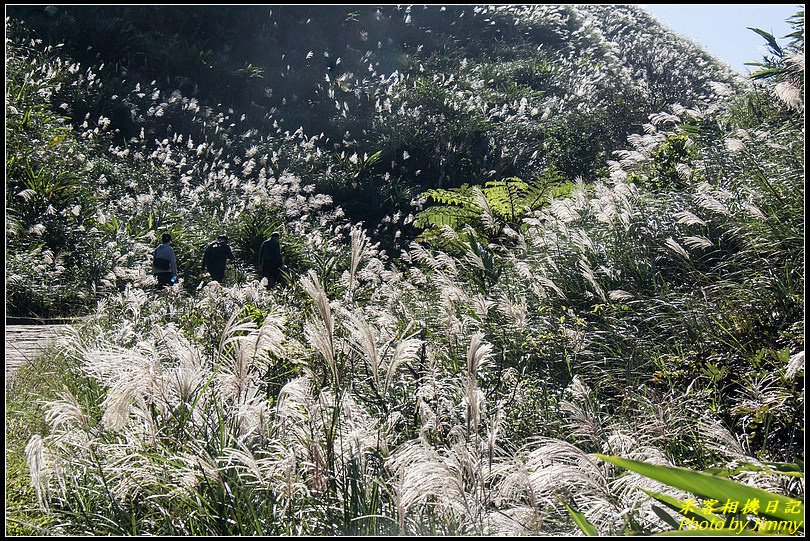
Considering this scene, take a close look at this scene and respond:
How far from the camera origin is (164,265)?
358 inches

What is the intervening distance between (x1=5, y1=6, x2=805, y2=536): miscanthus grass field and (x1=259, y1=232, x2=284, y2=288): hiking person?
0.35 m

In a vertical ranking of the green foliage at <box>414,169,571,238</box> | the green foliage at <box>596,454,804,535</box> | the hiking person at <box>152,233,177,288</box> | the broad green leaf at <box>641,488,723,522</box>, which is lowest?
the broad green leaf at <box>641,488,723,522</box>

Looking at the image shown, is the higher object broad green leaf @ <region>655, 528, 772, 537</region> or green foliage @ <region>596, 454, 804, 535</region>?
green foliage @ <region>596, 454, 804, 535</region>

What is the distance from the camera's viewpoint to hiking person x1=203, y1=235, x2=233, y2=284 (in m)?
9.29

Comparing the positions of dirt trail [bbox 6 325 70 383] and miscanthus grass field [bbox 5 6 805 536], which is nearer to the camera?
miscanthus grass field [bbox 5 6 805 536]

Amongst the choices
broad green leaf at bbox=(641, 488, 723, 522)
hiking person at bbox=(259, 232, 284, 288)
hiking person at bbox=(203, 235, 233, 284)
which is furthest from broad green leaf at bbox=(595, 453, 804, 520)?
hiking person at bbox=(203, 235, 233, 284)

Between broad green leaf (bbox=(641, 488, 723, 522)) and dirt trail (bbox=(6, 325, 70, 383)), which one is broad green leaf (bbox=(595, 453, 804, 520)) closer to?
broad green leaf (bbox=(641, 488, 723, 522))

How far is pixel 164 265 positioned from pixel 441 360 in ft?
20.7

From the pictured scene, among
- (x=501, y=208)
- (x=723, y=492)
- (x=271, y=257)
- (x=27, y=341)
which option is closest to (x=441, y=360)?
(x=723, y=492)

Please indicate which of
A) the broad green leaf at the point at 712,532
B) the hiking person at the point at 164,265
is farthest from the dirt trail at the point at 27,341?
the broad green leaf at the point at 712,532

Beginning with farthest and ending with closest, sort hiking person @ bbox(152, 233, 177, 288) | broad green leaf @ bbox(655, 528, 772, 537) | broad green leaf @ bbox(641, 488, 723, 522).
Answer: hiking person @ bbox(152, 233, 177, 288) → broad green leaf @ bbox(641, 488, 723, 522) → broad green leaf @ bbox(655, 528, 772, 537)

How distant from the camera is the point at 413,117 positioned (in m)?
16.8

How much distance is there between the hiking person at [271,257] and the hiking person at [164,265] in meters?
1.27

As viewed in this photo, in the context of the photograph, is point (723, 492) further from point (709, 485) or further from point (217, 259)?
point (217, 259)
